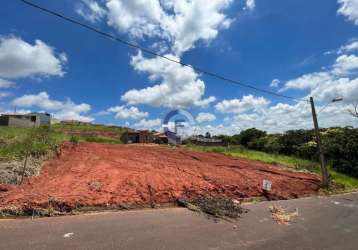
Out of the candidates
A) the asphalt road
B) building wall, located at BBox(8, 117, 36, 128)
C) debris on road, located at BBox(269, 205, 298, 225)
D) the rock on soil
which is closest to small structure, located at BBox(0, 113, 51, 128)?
building wall, located at BBox(8, 117, 36, 128)

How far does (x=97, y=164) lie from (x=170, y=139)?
2923cm

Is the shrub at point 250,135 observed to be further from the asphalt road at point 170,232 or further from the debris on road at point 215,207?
the asphalt road at point 170,232

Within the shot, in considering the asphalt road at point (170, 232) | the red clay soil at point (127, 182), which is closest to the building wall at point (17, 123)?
the red clay soil at point (127, 182)

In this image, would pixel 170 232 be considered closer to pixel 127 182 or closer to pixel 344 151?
pixel 127 182

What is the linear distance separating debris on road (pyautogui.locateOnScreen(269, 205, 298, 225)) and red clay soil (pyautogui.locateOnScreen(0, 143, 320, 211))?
5.98 ft

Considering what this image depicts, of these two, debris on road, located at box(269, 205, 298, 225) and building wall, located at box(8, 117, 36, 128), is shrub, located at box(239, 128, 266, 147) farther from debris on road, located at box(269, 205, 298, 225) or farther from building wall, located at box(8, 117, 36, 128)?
debris on road, located at box(269, 205, 298, 225)

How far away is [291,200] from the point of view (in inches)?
572

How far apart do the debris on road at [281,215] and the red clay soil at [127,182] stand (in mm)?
1821

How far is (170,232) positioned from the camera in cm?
752

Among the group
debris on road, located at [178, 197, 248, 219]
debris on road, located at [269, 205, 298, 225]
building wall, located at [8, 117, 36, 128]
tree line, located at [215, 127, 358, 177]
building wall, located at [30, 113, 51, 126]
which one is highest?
building wall, located at [30, 113, 51, 126]

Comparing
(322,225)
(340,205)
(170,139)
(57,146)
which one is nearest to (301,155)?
(170,139)

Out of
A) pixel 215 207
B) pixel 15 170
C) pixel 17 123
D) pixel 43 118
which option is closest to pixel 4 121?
pixel 17 123

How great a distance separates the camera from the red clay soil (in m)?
8.91

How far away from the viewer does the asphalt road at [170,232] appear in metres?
6.34
